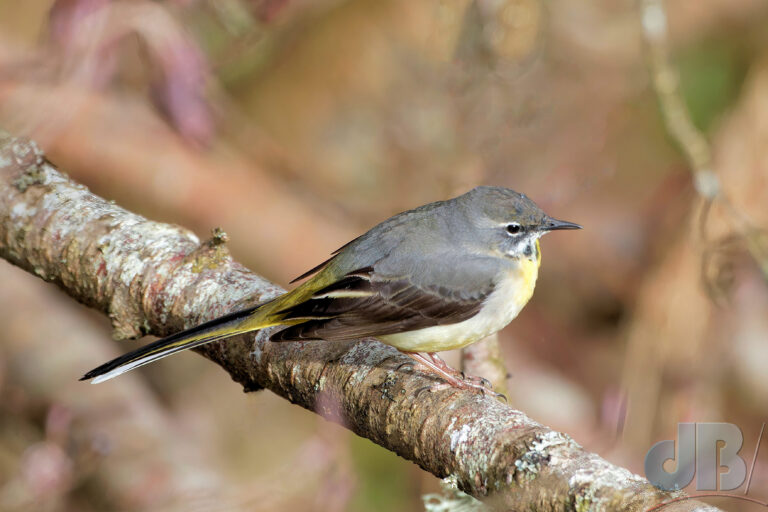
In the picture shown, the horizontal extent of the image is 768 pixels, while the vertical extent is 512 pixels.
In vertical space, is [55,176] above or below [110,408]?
above

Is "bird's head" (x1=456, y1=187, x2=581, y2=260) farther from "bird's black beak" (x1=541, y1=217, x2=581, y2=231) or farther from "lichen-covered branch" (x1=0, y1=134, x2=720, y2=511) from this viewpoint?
"lichen-covered branch" (x1=0, y1=134, x2=720, y2=511)

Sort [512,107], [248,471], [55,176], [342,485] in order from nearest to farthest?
[55,176]
[342,485]
[512,107]
[248,471]

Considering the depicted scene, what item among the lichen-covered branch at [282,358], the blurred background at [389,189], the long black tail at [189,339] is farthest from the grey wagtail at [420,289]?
the blurred background at [389,189]

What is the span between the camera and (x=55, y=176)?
402 cm

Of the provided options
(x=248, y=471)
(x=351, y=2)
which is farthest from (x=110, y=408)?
(x=351, y=2)

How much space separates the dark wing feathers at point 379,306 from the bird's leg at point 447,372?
0.52 ft

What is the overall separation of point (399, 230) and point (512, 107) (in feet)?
10.5

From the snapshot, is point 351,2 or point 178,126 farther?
point 351,2

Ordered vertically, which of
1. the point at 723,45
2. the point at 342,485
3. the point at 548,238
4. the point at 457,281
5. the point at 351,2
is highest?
the point at 723,45

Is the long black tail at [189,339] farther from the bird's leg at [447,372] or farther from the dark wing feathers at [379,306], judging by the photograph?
the bird's leg at [447,372]

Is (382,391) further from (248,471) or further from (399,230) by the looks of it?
(248,471)

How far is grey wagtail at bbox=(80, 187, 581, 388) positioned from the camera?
3279 millimetres

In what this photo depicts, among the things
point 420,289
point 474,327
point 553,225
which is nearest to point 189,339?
point 420,289

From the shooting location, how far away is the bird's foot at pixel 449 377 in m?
3.03
